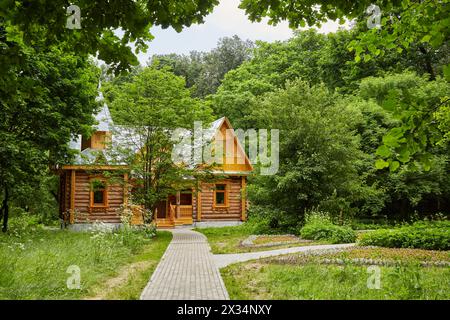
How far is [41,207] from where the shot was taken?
91.4 feet

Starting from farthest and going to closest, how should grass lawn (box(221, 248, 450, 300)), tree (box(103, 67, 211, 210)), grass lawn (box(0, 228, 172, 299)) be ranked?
tree (box(103, 67, 211, 210)), grass lawn (box(0, 228, 172, 299)), grass lawn (box(221, 248, 450, 300))

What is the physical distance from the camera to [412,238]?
13383 mm

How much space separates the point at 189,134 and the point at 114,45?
13.8 metres

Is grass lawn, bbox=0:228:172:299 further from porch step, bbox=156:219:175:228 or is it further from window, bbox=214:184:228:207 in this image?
window, bbox=214:184:228:207

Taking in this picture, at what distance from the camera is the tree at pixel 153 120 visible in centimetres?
1816

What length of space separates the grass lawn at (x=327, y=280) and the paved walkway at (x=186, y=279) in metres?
0.33

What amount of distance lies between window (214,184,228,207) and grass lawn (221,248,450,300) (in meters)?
16.3

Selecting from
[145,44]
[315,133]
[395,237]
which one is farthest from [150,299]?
[315,133]

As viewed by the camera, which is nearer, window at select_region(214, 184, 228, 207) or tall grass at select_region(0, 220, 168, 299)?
tall grass at select_region(0, 220, 168, 299)

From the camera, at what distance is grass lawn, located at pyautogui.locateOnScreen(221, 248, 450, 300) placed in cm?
693

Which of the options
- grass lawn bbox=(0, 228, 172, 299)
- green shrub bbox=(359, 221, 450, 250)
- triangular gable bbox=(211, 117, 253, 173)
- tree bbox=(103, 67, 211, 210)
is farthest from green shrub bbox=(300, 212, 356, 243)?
triangular gable bbox=(211, 117, 253, 173)

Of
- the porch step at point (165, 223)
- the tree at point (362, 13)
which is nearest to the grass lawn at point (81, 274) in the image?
the tree at point (362, 13)

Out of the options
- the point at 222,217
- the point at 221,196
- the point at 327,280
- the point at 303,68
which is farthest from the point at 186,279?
the point at 303,68
